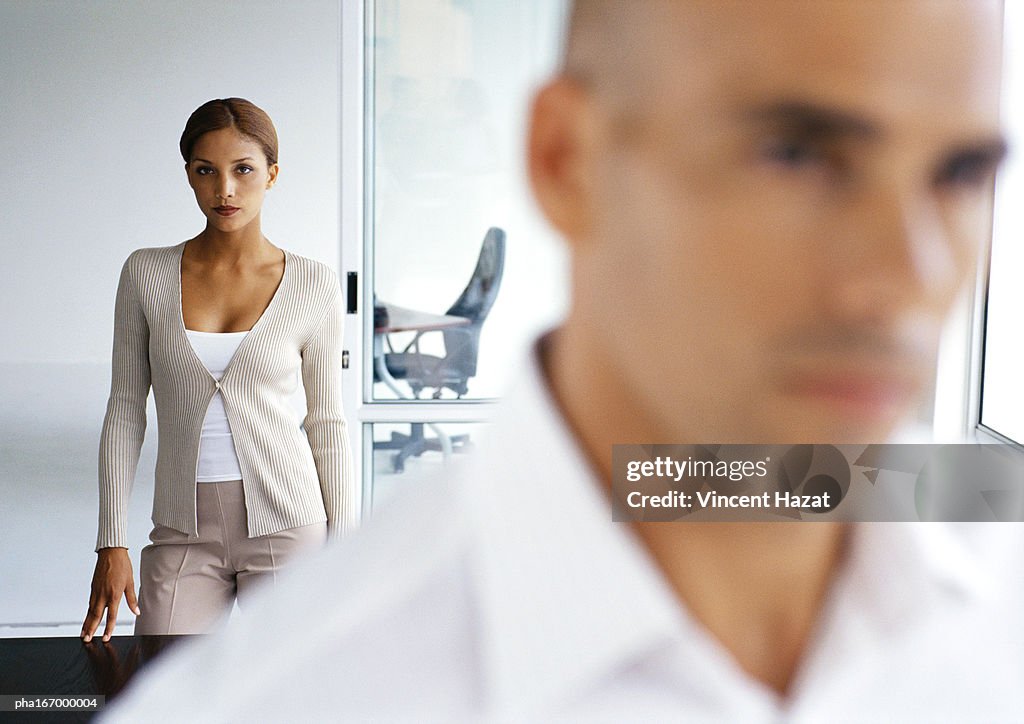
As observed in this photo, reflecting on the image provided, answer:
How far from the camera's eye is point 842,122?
473 millimetres

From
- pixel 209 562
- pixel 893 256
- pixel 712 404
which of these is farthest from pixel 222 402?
pixel 893 256

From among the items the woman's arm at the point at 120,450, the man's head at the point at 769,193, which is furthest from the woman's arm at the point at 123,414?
the man's head at the point at 769,193

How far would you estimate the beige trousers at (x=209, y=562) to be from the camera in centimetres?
67

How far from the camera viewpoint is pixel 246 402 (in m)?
0.65

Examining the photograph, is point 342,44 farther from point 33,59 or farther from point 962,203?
point 962,203

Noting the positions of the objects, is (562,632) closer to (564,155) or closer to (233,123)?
(564,155)

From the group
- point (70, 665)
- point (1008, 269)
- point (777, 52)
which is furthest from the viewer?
point (70, 665)

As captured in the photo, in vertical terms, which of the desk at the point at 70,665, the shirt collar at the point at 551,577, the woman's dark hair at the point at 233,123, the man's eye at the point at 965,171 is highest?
the woman's dark hair at the point at 233,123

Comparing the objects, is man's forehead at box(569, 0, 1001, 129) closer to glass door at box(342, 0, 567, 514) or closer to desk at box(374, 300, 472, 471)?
glass door at box(342, 0, 567, 514)

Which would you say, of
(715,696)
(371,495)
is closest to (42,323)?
(371,495)

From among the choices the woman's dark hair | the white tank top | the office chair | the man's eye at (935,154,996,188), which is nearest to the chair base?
the office chair

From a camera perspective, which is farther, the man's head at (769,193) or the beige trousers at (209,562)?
the beige trousers at (209,562)

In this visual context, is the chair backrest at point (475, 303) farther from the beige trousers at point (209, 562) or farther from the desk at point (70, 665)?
the desk at point (70, 665)

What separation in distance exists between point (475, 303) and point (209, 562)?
277 millimetres
